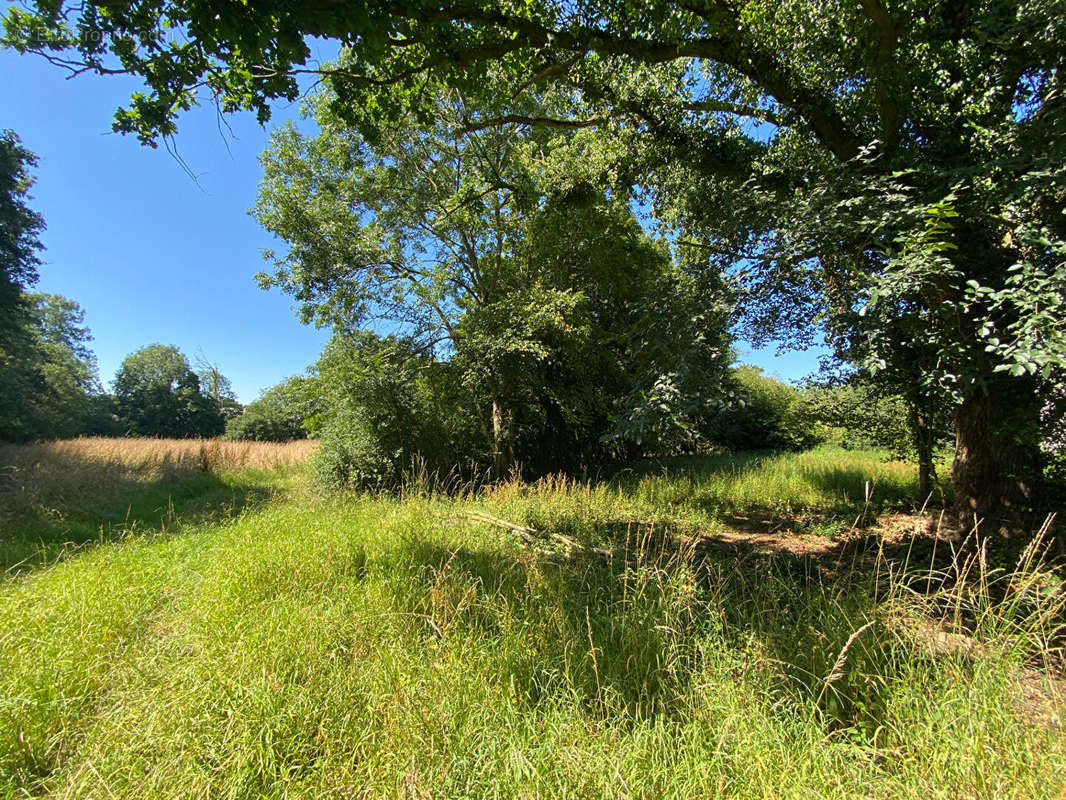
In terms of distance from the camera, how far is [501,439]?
9562 mm

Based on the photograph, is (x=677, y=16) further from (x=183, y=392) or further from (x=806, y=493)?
(x=183, y=392)

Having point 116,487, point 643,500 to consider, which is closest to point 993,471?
point 643,500

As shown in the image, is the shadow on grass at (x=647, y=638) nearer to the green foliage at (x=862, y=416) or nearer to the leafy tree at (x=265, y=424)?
the green foliage at (x=862, y=416)

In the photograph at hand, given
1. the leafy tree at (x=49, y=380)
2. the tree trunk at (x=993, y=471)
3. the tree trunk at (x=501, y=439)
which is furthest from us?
the leafy tree at (x=49, y=380)

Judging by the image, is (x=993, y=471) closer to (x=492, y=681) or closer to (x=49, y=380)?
(x=492, y=681)

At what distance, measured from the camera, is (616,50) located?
3850 millimetres

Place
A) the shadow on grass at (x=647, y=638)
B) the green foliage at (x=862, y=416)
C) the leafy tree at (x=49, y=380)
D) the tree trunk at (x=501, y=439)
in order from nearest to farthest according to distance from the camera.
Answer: the shadow on grass at (x=647, y=638)
the green foliage at (x=862, y=416)
the tree trunk at (x=501, y=439)
the leafy tree at (x=49, y=380)

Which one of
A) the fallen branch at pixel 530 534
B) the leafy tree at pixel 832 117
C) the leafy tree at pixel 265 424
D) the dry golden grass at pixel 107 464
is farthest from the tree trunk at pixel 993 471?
the leafy tree at pixel 265 424

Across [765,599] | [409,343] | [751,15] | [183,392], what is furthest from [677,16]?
[183,392]

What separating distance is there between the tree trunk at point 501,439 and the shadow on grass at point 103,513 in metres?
4.94

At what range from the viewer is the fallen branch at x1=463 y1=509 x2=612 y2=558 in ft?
14.3

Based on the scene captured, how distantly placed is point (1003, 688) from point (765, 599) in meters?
1.32

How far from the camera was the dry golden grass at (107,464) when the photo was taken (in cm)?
670

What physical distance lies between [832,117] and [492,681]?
670 cm
